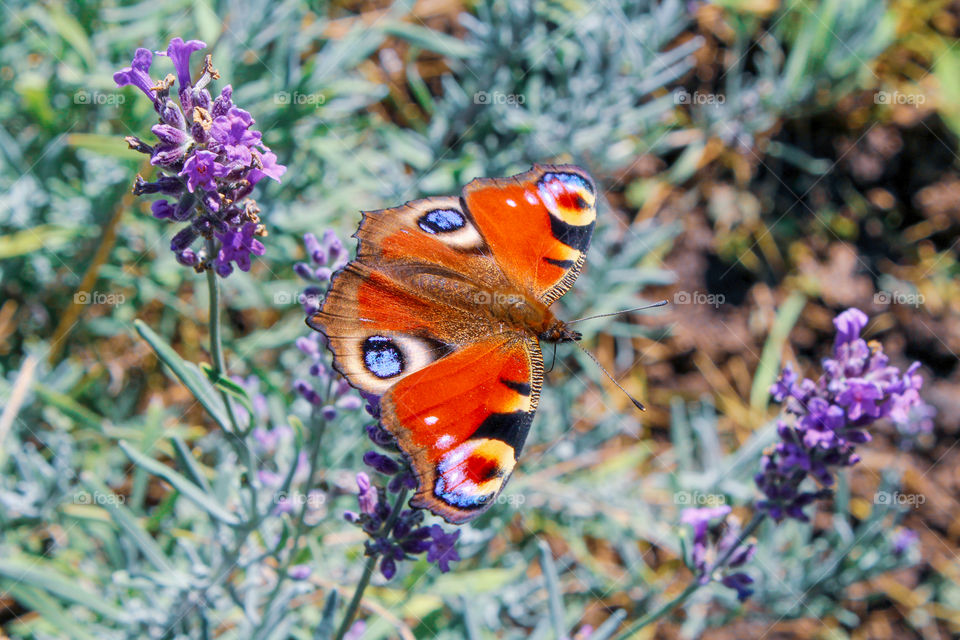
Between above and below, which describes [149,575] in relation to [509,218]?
below

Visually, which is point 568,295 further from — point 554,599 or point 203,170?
point 203,170

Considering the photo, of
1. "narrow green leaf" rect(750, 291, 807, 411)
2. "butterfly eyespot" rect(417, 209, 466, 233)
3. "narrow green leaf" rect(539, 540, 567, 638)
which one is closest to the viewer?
"butterfly eyespot" rect(417, 209, 466, 233)

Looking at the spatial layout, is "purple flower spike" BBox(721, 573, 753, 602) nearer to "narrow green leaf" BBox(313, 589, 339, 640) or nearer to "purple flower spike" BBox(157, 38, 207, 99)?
"narrow green leaf" BBox(313, 589, 339, 640)

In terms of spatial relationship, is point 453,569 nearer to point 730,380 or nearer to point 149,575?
point 149,575

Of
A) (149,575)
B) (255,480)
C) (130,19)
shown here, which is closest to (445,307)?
(255,480)

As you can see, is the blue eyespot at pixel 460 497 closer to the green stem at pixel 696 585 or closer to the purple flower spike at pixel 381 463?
the purple flower spike at pixel 381 463

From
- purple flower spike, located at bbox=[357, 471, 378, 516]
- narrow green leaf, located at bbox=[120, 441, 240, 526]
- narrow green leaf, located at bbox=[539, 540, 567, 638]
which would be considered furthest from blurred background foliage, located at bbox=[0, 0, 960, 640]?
purple flower spike, located at bbox=[357, 471, 378, 516]

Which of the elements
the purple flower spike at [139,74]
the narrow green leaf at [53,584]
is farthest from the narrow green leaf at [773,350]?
the purple flower spike at [139,74]
